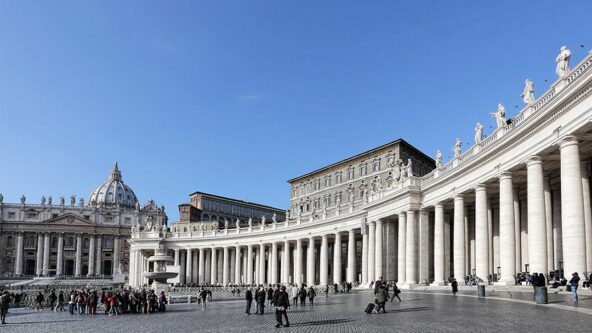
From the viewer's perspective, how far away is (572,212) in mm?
30375

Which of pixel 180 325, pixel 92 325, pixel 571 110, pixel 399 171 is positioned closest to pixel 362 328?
pixel 180 325

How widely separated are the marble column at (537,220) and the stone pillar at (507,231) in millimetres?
3243

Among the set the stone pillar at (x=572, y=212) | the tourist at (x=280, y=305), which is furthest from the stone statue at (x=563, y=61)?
the tourist at (x=280, y=305)

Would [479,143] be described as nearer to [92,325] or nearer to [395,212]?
[395,212]

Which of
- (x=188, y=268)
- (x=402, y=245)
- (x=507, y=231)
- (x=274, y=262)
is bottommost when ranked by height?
(x=188, y=268)

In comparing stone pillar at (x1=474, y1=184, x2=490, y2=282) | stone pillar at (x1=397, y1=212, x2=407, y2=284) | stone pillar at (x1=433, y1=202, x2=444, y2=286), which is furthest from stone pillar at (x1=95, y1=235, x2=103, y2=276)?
stone pillar at (x1=474, y1=184, x2=490, y2=282)

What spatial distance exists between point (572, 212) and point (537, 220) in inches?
169

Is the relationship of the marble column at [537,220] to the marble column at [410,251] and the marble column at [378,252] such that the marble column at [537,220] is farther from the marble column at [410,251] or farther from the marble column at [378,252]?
the marble column at [378,252]

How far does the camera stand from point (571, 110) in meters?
30.8

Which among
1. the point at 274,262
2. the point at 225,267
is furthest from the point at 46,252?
the point at 274,262

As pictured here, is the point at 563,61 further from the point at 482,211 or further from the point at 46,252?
the point at 46,252

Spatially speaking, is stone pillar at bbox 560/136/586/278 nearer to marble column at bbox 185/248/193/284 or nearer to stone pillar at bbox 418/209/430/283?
stone pillar at bbox 418/209/430/283

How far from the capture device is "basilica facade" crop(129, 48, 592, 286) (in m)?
31.0

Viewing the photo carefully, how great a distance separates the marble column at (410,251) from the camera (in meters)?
53.5
